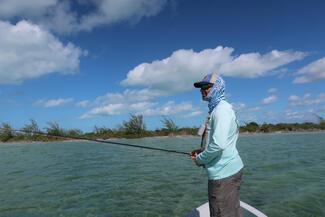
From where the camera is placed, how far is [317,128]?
239 ft

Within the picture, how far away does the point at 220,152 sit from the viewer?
4812 millimetres

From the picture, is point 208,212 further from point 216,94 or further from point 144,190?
point 144,190

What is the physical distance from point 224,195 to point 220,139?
0.74 m

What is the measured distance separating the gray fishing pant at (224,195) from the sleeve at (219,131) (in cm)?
39

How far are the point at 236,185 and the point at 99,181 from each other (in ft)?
32.3

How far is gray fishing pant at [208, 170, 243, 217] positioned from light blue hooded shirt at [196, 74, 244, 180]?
0.24 ft

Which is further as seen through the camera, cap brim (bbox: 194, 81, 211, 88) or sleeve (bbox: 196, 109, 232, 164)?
cap brim (bbox: 194, 81, 211, 88)

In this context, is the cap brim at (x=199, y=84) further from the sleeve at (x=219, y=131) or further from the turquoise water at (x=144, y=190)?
the turquoise water at (x=144, y=190)

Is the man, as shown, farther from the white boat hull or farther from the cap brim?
the white boat hull

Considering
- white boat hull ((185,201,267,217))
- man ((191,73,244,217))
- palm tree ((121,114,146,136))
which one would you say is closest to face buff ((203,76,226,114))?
man ((191,73,244,217))

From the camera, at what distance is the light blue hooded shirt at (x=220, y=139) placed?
472 cm

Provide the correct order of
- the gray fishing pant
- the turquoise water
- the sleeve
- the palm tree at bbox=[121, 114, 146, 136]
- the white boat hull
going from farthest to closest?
the palm tree at bbox=[121, 114, 146, 136] → the turquoise water → the white boat hull → the gray fishing pant → the sleeve

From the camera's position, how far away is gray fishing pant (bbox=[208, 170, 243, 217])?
493cm

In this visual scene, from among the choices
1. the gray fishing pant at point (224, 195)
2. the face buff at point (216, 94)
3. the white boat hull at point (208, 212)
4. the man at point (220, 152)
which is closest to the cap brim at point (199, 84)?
the man at point (220, 152)
